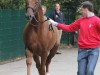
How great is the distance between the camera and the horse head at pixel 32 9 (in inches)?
403

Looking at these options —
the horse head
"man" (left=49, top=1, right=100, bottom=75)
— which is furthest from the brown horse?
"man" (left=49, top=1, right=100, bottom=75)

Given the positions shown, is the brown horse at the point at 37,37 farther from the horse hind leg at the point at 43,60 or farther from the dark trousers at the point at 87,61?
the dark trousers at the point at 87,61

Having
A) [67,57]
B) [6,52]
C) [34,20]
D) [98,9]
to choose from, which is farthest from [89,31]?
[98,9]

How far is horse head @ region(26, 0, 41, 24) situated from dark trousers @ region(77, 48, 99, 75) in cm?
193

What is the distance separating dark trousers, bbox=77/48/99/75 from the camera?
8.69m

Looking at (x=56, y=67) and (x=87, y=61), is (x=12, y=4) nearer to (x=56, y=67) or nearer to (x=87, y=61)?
(x=56, y=67)

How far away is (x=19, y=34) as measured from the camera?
17.9 m

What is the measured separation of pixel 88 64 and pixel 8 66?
23.5 ft

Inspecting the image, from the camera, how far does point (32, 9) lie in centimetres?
1043

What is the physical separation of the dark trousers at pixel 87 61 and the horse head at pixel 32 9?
1.93 meters

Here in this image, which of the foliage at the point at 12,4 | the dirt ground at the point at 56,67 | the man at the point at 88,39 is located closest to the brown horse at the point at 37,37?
the man at the point at 88,39

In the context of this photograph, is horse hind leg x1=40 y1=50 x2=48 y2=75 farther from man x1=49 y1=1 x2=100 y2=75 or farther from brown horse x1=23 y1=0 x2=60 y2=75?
man x1=49 y1=1 x2=100 y2=75

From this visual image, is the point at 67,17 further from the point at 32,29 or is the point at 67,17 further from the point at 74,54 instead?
the point at 32,29

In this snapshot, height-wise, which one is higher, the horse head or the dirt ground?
the horse head
